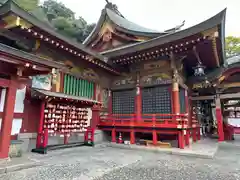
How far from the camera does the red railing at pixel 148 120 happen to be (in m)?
7.21

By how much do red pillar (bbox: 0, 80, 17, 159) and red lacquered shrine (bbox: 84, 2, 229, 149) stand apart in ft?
16.3

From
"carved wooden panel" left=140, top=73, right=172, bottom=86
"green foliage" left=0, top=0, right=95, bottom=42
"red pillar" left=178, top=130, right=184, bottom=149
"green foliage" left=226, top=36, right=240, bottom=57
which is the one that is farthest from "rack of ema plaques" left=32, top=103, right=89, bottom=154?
"green foliage" left=226, top=36, right=240, bottom=57

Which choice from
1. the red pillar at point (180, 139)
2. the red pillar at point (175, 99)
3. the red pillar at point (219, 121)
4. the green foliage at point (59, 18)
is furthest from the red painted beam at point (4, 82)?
the green foliage at point (59, 18)

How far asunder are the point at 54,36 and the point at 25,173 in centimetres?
416

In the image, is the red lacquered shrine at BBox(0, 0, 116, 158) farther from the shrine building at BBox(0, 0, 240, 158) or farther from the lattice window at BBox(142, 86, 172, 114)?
the lattice window at BBox(142, 86, 172, 114)

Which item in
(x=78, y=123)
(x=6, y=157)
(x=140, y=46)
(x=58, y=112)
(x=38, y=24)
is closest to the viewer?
(x=6, y=157)

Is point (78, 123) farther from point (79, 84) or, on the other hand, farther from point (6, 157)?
point (6, 157)

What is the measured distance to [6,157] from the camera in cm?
425

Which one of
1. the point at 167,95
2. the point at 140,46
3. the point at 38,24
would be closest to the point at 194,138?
the point at 167,95

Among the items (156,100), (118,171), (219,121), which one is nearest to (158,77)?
(156,100)

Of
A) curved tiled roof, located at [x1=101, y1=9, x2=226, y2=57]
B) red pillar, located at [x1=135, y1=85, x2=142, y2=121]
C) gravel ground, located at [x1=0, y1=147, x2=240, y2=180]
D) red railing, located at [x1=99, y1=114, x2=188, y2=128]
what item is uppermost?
curved tiled roof, located at [x1=101, y1=9, x2=226, y2=57]

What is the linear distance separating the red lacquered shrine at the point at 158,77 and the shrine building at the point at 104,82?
4 centimetres

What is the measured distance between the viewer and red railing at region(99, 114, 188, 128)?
7.21 meters

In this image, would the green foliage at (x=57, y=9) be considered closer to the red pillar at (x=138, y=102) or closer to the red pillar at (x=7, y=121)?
the red pillar at (x=138, y=102)
